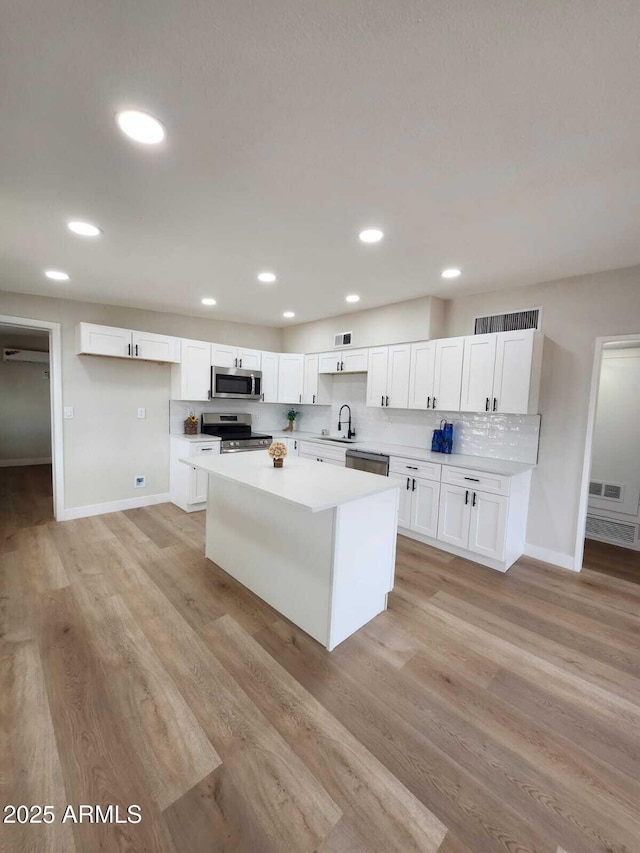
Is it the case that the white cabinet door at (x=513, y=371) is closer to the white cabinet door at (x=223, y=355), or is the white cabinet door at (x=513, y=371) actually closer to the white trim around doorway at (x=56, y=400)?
the white cabinet door at (x=223, y=355)

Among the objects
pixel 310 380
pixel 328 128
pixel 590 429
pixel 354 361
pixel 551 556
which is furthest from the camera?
pixel 310 380

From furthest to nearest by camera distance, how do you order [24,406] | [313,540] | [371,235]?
1. [24,406]
2. [371,235]
3. [313,540]

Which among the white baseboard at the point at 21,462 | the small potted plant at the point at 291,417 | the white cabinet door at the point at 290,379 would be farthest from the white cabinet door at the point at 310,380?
the white baseboard at the point at 21,462

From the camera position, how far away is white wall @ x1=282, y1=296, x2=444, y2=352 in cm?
388

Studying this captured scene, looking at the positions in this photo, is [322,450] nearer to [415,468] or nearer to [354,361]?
[354,361]

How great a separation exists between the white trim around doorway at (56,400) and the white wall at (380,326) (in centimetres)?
316

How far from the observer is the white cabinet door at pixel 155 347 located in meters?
4.21

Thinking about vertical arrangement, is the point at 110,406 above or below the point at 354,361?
below

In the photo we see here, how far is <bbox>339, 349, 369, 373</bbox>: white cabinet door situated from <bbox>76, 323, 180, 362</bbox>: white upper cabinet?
→ 220cm

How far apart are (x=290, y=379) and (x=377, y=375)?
5.41 feet

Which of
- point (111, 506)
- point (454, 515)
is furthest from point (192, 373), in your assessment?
point (454, 515)

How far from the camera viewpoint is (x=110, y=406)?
4.42 m

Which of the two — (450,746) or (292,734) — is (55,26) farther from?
(450,746)

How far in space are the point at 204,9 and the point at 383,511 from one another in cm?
241
